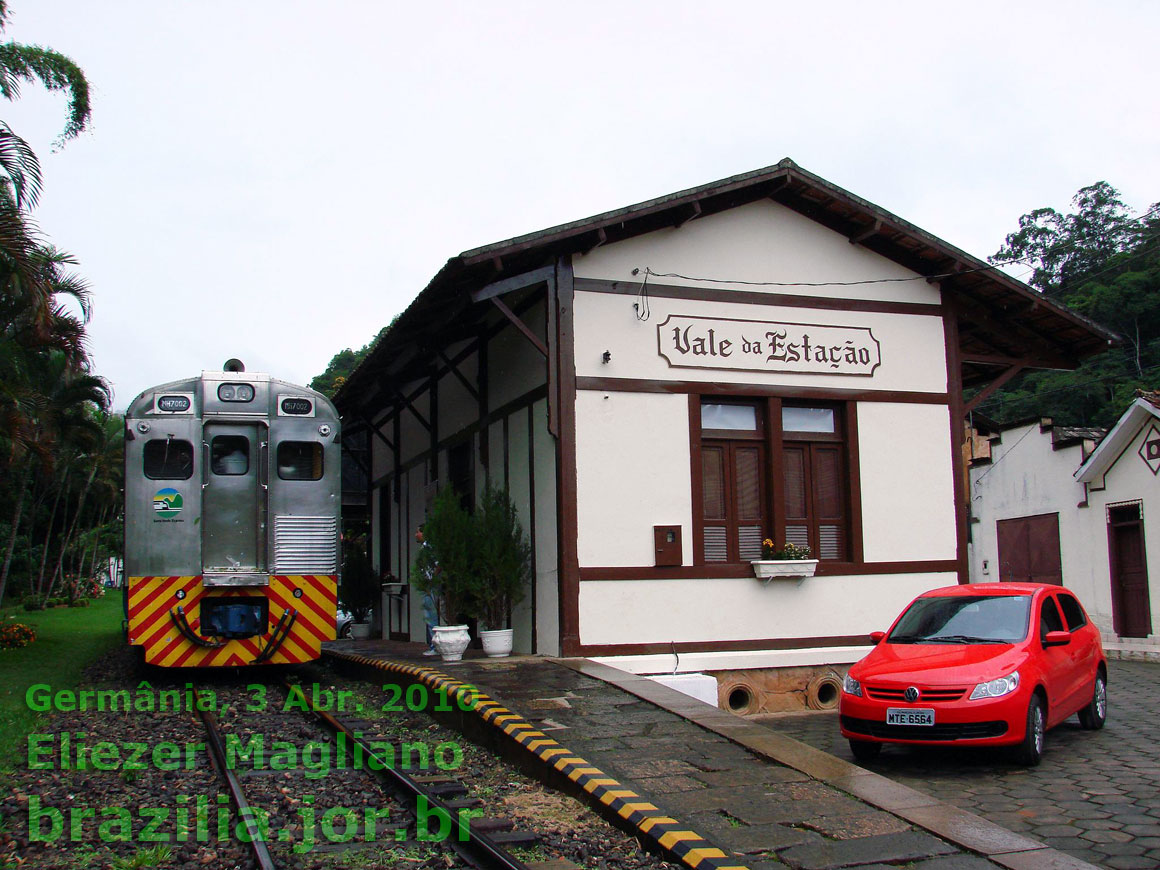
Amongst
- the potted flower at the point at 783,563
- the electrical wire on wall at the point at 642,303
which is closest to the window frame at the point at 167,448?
the electrical wire on wall at the point at 642,303

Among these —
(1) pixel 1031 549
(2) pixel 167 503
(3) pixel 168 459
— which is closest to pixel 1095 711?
(2) pixel 167 503

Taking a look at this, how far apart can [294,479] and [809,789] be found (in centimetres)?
797

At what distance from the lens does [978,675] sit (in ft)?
27.9

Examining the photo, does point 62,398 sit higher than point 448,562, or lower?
higher

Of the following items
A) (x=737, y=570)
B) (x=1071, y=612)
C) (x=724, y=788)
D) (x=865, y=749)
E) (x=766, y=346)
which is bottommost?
(x=865, y=749)

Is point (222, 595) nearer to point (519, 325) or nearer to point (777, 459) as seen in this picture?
point (519, 325)

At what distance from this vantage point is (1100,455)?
20047mm

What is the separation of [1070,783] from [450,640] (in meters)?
6.56

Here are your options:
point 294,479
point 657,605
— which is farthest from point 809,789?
point 294,479

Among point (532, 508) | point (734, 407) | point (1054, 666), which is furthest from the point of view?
point (734, 407)

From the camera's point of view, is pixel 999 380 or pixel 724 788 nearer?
pixel 724 788

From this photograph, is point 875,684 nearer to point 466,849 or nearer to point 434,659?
point 466,849

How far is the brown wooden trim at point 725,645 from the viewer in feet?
39.1

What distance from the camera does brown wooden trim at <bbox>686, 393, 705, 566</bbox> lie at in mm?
12500
